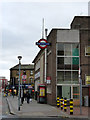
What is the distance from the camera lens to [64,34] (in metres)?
28.0

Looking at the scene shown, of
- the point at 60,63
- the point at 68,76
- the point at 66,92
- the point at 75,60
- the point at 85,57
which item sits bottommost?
the point at 66,92

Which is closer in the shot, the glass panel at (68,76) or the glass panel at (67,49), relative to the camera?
the glass panel at (68,76)

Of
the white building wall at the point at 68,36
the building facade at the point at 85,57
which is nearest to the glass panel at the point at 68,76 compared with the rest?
the building facade at the point at 85,57

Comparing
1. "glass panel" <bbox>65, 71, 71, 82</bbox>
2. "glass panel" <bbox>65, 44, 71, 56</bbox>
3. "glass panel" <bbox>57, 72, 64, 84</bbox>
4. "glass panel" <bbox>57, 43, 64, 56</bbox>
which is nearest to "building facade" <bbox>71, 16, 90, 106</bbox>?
"glass panel" <bbox>65, 44, 71, 56</bbox>

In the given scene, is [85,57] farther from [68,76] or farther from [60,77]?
[60,77]

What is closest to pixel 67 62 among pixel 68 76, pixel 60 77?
pixel 68 76

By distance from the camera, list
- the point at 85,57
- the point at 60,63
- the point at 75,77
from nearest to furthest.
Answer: the point at 85,57 → the point at 60,63 → the point at 75,77

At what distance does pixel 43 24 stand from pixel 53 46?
1312cm

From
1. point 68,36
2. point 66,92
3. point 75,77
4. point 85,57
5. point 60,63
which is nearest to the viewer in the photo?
point 66,92

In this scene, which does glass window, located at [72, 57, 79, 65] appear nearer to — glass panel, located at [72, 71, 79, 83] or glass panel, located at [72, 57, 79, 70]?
glass panel, located at [72, 57, 79, 70]

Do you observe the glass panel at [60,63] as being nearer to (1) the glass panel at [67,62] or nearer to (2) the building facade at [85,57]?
(1) the glass panel at [67,62]

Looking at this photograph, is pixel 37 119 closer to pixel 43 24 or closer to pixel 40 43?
pixel 40 43

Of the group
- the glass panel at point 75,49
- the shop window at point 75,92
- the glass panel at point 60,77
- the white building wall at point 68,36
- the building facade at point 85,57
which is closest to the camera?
the building facade at point 85,57

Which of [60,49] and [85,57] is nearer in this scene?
[85,57]
